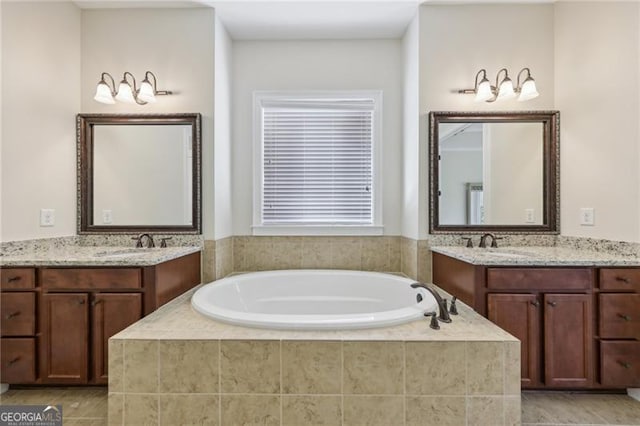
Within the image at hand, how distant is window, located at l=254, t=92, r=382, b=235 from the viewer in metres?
2.99

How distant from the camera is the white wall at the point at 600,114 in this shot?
210cm

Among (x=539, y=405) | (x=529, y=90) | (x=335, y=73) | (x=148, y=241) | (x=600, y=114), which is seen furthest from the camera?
(x=335, y=73)

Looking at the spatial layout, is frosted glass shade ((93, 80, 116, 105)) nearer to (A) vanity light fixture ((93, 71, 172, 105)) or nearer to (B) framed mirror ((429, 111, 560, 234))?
(A) vanity light fixture ((93, 71, 172, 105))

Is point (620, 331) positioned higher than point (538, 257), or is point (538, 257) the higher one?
point (538, 257)

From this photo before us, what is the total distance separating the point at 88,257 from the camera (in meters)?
2.02

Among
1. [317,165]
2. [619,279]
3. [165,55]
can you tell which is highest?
[165,55]

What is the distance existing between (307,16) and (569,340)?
2916 millimetres

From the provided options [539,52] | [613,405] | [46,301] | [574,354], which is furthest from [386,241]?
[46,301]

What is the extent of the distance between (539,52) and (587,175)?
41.2 inches

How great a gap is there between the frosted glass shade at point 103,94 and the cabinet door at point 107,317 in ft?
4.77

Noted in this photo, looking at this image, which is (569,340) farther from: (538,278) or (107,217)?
(107,217)

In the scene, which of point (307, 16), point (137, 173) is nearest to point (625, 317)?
point (307, 16)

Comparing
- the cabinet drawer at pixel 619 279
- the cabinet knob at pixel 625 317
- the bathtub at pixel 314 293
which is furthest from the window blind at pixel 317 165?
the cabinet knob at pixel 625 317

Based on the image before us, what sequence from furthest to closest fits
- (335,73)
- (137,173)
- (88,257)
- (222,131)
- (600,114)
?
(335,73), (222,131), (137,173), (600,114), (88,257)
